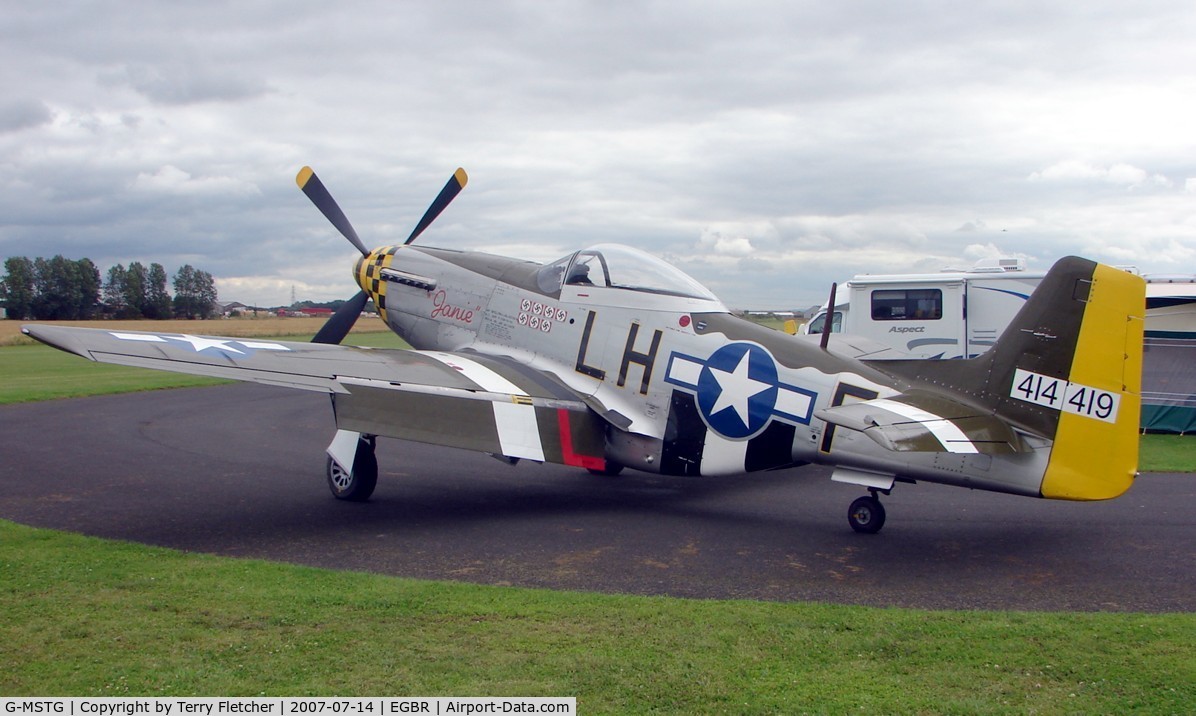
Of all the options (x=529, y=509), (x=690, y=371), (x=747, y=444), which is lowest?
(x=529, y=509)

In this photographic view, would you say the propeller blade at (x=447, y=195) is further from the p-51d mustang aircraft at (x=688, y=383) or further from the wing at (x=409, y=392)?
the wing at (x=409, y=392)

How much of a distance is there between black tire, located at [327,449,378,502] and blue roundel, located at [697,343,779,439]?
142 inches

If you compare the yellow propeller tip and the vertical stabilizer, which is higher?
the yellow propeller tip

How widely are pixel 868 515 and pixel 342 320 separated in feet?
25.3

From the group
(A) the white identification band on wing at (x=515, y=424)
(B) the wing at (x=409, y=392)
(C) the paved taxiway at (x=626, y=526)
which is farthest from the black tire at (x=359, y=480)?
(A) the white identification band on wing at (x=515, y=424)

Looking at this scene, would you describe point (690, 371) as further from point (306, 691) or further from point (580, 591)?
point (306, 691)

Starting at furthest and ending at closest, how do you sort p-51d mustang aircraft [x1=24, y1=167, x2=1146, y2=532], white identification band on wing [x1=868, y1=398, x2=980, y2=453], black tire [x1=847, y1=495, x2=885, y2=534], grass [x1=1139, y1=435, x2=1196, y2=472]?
grass [x1=1139, y1=435, x2=1196, y2=472] < black tire [x1=847, y1=495, x2=885, y2=534] < p-51d mustang aircraft [x1=24, y1=167, x2=1146, y2=532] < white identification band on wing [x1=868, y1=398, x2=980, y2=453]

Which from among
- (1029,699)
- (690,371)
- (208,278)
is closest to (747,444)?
(690,371)

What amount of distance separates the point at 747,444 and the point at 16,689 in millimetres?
5893

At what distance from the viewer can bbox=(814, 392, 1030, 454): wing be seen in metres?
6.56

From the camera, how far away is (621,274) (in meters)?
9.59

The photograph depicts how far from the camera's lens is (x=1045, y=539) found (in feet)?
26.1

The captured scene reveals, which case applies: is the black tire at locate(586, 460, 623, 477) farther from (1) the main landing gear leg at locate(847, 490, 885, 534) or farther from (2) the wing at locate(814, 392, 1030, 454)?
(2) the wing at locate(814, 392, 1030, 454)

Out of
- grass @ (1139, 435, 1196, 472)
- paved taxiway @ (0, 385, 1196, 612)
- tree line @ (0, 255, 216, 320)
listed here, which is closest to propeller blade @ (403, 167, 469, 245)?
paved taxiway @ (0, 385, 1196, 612)
